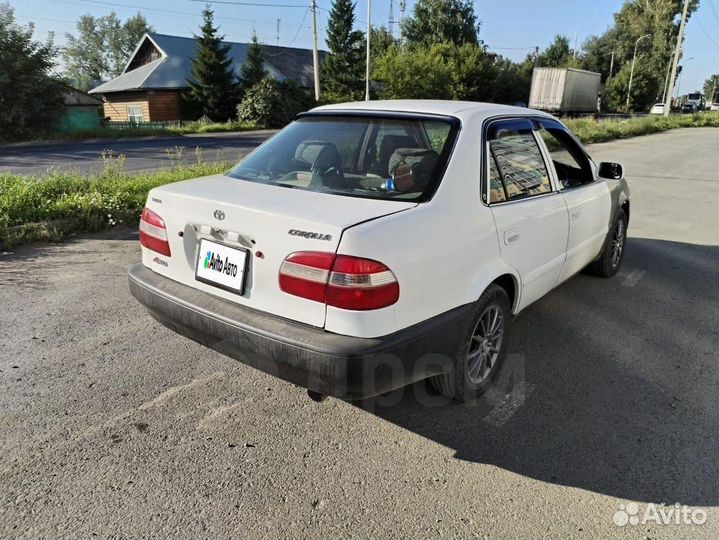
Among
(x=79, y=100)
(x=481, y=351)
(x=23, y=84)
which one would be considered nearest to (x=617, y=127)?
(x=481, y=351)

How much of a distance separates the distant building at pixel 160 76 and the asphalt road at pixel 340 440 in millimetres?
40217

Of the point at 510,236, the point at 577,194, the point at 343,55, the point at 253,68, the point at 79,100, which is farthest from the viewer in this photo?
the point at 343,55

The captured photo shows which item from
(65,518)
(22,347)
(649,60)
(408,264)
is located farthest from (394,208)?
(649,60)

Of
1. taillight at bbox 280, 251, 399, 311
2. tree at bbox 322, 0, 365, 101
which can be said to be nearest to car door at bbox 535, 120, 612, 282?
taillight at bbox 280, 251, 399, 311

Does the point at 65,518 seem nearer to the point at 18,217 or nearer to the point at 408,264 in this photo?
the point at 408,264

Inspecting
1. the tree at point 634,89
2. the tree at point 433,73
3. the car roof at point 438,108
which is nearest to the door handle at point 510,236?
the car roof at point 438,108

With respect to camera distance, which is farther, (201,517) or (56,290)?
(56,290)

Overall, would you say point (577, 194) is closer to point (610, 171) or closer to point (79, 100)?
point (610, 171)

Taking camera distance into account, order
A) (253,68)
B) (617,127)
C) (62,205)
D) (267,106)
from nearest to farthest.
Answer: (62,205) < (617,127) < (267,106) < (253,68)

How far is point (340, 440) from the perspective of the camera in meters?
2.69

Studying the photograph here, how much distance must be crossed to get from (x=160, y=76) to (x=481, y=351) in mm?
44247

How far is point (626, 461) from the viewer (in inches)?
101

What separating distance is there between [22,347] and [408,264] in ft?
9.36

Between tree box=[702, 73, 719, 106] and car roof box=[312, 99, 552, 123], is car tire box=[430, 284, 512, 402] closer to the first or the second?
car roof box=[312, 99, 552, 123]
